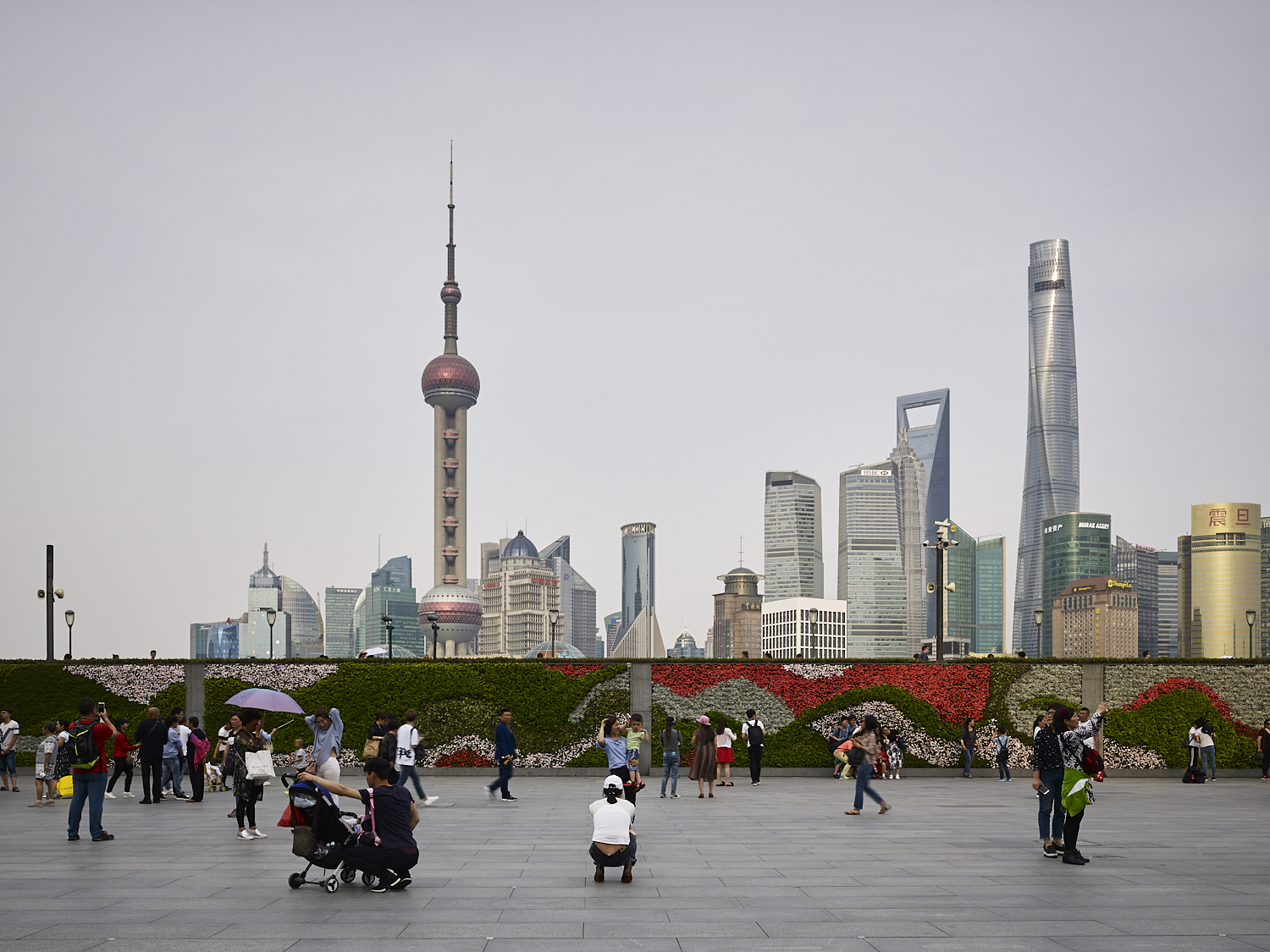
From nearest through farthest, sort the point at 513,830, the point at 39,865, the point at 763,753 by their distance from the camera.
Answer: the point at 39,865, the point at 513,830, the point at 763,753

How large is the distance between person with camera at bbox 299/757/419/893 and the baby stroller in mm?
183

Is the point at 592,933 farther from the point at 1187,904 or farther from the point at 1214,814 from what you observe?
the point at 1214,814

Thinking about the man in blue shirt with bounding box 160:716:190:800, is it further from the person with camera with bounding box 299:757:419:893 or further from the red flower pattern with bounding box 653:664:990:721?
the red flower pattern with bounding box 653:664:990:721

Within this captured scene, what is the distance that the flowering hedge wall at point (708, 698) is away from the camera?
30047 millimetres

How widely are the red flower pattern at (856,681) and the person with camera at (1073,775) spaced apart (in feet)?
57.7

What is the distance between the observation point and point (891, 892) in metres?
11.0

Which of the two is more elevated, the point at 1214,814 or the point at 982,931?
the point at 982,931

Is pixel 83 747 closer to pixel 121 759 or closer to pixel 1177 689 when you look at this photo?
pixel 121 759

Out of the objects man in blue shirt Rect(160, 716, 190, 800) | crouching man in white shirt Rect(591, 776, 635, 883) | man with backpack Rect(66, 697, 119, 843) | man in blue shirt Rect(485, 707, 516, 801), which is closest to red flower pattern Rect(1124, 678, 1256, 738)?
man in blue shirt Rect(485, 707, 516, 801)

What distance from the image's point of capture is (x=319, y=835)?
1134 cm

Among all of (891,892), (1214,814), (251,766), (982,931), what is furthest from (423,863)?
(1214,814)

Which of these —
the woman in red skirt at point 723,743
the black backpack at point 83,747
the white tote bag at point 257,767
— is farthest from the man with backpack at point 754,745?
the black backpack at point 83,747

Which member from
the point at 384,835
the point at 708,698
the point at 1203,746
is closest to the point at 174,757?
the point at 384,835

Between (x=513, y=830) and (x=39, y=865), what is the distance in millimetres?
6510
